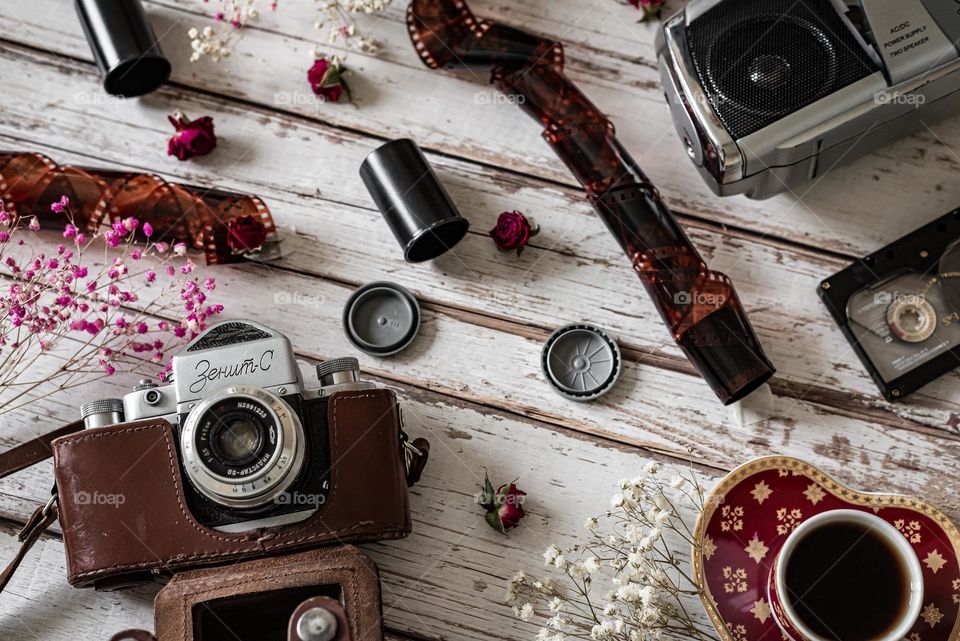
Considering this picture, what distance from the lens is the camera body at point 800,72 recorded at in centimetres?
111

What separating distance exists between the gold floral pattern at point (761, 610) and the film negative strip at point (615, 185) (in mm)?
255

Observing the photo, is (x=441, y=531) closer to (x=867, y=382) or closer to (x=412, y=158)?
(x=412, y=158)

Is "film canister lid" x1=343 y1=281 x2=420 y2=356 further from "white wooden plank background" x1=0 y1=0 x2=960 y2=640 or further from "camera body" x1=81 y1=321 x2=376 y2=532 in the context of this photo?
"camera body" x1=81 y1=321 x2=376 y2=532

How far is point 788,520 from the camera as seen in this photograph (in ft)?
3.65

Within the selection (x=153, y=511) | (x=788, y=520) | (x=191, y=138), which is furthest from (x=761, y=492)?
(x=191, y=138)

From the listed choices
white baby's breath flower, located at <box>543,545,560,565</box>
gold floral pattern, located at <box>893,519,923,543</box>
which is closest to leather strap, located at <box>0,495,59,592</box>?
white baby's breath flower, located at <box>543,545,560,565</box>

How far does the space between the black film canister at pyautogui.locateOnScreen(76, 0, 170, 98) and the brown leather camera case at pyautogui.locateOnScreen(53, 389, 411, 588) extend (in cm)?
54

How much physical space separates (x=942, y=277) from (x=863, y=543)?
1.36 feet

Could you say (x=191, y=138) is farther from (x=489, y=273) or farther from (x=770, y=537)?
(x=770, y=537)

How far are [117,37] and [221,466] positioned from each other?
658 millimetres

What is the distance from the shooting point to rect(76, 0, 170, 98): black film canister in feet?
4.14

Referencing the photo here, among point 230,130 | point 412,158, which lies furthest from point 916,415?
point 230,130

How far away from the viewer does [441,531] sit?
3.92 ft

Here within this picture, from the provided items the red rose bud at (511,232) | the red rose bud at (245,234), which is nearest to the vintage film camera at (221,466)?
the red rose bud at (245,234)
